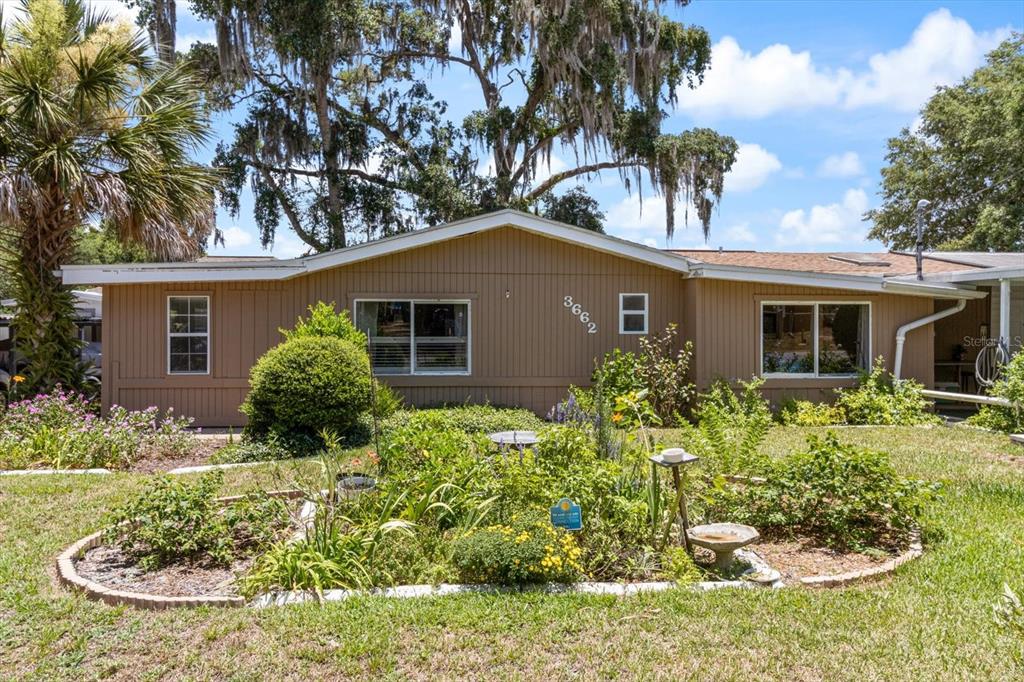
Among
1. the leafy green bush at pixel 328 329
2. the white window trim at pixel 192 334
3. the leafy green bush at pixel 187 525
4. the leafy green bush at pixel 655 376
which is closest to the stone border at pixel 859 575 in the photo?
the leafy green bush at pixel 187 525

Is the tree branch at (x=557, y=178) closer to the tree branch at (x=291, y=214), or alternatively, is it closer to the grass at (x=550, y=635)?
the tree branch at (x=291, y=214)

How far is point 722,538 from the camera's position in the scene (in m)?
4.48

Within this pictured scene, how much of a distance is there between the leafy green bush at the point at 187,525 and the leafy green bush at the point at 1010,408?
373 inches

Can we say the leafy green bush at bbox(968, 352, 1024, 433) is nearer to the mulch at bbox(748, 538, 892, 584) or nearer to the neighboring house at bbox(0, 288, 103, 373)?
the mulch at bbox(748, 538, 892, 584)

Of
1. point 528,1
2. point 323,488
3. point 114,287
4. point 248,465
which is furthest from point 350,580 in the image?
point 528,1

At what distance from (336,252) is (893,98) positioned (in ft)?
68.1

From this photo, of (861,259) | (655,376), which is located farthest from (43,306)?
(861,259)

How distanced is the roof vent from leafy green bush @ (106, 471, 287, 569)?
13148mm

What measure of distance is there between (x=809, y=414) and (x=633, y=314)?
309cm

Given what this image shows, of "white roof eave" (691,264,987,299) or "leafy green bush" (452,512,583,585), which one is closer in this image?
"leafy green bush" (452,512,583,585)

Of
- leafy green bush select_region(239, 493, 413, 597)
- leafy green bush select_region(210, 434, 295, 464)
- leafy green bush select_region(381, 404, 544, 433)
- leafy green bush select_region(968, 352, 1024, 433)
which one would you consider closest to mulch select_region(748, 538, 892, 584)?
leafy green bush select_region(239, 493, 413, 597)

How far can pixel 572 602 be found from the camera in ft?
12.9

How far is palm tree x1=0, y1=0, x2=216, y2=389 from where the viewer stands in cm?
935

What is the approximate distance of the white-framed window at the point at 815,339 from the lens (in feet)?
38.1
